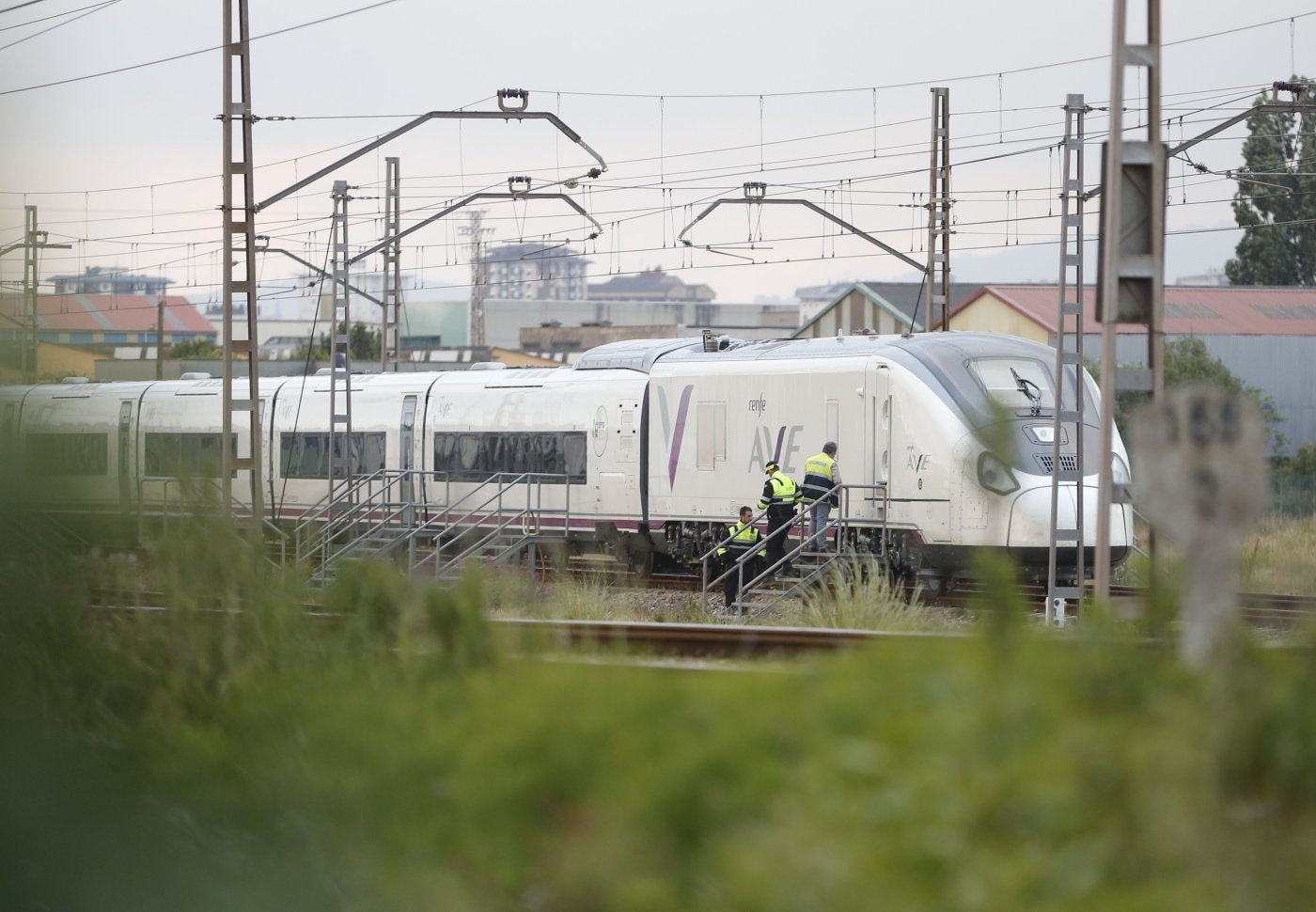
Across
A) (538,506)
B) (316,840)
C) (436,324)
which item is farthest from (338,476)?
(436,324)

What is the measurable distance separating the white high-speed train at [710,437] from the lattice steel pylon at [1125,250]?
24.3 ft

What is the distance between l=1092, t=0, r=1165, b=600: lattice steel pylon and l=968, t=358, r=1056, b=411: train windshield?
12551 millimetres

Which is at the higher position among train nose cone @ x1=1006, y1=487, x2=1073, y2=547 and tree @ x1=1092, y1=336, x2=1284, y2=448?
tree @ x1=1092, y1=336, x2=1284, y2=448

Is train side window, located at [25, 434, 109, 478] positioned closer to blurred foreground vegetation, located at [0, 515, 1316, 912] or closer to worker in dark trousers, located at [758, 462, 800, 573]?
blurred foreground vegetation, located at [0, 515, 1316, 912]

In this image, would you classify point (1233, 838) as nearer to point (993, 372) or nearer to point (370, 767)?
point (370, 767)

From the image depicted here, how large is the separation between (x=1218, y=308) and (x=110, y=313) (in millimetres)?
44668

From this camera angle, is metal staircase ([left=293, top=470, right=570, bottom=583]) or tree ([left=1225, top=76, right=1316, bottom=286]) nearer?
metal staircase ([left=293, top=470, right=570, bottom=583])

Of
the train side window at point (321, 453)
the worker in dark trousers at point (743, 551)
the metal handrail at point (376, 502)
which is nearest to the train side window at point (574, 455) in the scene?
the metal handrail at point (376, 502)

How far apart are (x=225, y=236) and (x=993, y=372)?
966cm

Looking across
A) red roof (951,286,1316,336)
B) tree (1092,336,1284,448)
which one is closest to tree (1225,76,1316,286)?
red roof (951,286,1316,336)

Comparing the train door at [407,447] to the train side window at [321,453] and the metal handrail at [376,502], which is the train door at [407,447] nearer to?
the metal handrail at [376,502]

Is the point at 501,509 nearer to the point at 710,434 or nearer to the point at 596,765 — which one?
the point at 710,434

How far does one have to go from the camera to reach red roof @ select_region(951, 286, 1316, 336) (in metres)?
54.7

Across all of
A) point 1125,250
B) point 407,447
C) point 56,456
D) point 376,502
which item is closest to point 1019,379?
point 407,447
